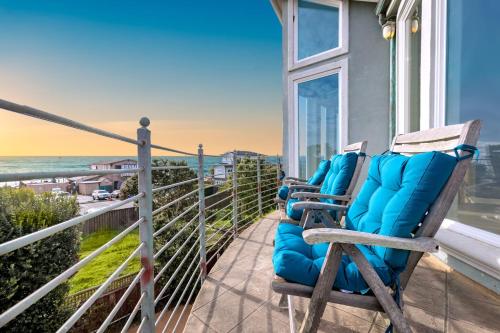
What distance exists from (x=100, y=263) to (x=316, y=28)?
1308 cm

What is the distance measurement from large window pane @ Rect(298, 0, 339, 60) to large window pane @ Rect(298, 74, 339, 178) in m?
0.55

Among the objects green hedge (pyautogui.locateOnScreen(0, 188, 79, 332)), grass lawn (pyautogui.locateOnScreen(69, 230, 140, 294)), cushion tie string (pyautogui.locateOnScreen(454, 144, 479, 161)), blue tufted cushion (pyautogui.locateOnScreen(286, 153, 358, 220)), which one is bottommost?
grass lawn (pyautogui.locateOnScreen(69, 230, 140, 294))

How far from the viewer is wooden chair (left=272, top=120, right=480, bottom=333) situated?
0.92m

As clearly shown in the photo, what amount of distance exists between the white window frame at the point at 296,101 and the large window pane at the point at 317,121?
0.07 metres

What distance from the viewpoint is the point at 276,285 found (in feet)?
3.24

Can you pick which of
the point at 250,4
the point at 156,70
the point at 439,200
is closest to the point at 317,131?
the point at 439,200

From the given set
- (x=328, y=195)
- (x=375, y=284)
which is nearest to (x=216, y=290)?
(x=328, y=195)

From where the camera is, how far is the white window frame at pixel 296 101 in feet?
12.5

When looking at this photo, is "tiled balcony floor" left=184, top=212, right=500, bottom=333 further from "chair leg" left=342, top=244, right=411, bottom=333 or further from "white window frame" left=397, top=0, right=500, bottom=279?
"chair leg" left=342, top=244, right=411, bottom=333

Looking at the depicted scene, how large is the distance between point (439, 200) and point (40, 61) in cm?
1332

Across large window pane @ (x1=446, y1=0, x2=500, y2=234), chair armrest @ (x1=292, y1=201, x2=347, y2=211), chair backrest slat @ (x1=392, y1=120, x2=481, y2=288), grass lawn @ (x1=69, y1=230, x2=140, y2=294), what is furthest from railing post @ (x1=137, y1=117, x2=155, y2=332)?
grass lawn @ (x1=69, y1=230, x2=140, y2=294)

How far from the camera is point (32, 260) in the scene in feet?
13.9

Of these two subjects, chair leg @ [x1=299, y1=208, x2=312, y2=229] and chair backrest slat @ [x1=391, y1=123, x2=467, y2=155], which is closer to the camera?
chair backrest slat @ [x1=391, y1=123, x2=467, y2=155]

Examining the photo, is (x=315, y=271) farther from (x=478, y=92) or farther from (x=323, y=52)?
(x=323, y=52)
